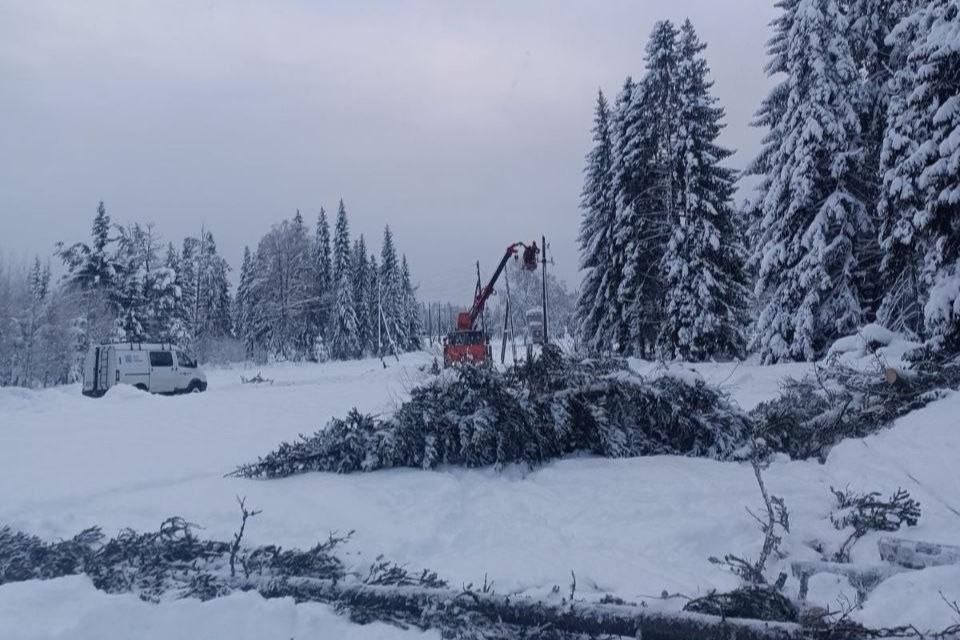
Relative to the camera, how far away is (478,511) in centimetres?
581

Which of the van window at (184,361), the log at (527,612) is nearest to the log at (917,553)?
the log at (527,612)

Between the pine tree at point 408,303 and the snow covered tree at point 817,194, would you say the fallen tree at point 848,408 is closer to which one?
the snow covered tree at point 817,194

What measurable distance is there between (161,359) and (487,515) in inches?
822

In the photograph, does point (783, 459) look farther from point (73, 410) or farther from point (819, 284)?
point (73, 410)

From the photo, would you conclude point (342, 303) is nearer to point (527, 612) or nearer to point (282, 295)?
point (282, 295)

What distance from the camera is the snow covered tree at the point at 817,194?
53.5 ft

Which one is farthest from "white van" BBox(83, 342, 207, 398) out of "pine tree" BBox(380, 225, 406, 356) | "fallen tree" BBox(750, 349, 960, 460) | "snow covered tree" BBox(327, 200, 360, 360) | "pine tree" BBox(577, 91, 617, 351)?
"pine tree" BBox(380, 225, 406, 356)

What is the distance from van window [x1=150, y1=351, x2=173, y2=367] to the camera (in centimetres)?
2269

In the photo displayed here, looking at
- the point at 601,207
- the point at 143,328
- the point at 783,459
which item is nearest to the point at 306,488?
the point at 783,459

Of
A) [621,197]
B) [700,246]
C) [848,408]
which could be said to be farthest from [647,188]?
[848,408]

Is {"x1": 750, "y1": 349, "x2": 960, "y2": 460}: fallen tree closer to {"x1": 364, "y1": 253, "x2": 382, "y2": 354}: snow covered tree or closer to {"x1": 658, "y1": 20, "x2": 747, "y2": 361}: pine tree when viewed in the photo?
{"x1": 658, "y1": 20, "x2": 747, "y2": 361}: pine tree

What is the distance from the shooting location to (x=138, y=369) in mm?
22156

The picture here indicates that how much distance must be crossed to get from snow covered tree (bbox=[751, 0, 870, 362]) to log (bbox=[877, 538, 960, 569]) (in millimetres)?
13573

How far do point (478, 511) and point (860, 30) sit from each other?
18.9 m
